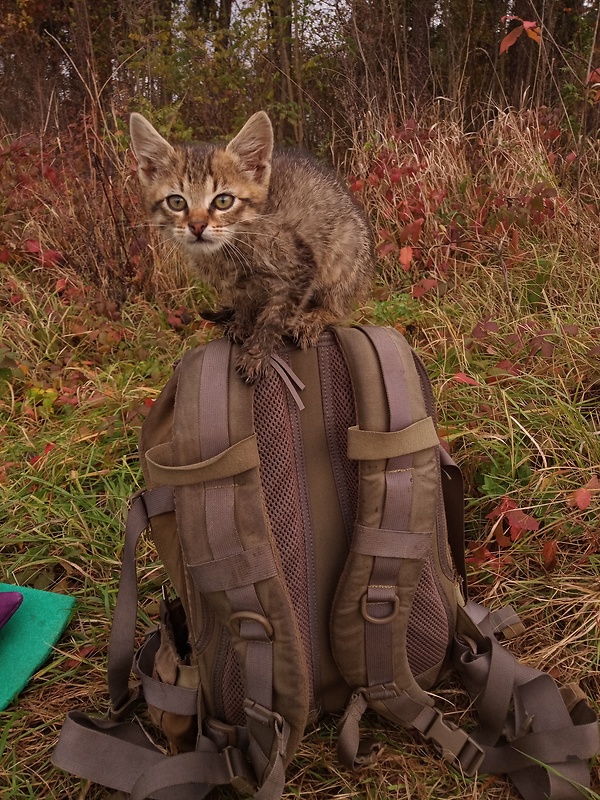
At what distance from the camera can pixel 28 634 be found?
1934 millimetres

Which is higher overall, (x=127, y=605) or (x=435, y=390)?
(x=435, y=390)

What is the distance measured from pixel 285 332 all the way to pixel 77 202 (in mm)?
2879

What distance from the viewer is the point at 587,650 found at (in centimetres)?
170

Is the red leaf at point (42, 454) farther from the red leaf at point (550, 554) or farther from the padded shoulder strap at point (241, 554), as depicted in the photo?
the red leaf at point (550, 554)

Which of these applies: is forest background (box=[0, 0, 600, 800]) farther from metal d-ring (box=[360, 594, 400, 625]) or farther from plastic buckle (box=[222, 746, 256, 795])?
metal d-ring (box=[360, 594, 400, 625])

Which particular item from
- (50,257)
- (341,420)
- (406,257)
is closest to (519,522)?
(341,420)

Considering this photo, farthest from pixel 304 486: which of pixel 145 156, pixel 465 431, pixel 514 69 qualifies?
pixel 514 69

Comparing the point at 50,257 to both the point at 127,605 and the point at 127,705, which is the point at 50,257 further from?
the point at 127,705

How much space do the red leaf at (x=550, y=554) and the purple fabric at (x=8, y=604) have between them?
170 cm

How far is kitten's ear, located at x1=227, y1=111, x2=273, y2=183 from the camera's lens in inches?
70.6

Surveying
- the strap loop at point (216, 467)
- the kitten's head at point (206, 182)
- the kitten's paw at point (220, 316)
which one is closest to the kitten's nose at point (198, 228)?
the kitten's head at point (206, 182)

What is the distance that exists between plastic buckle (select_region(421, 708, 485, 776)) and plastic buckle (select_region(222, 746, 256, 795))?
1.48 feet

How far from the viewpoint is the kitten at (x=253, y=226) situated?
172 centimetres

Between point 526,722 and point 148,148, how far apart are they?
198 cm
